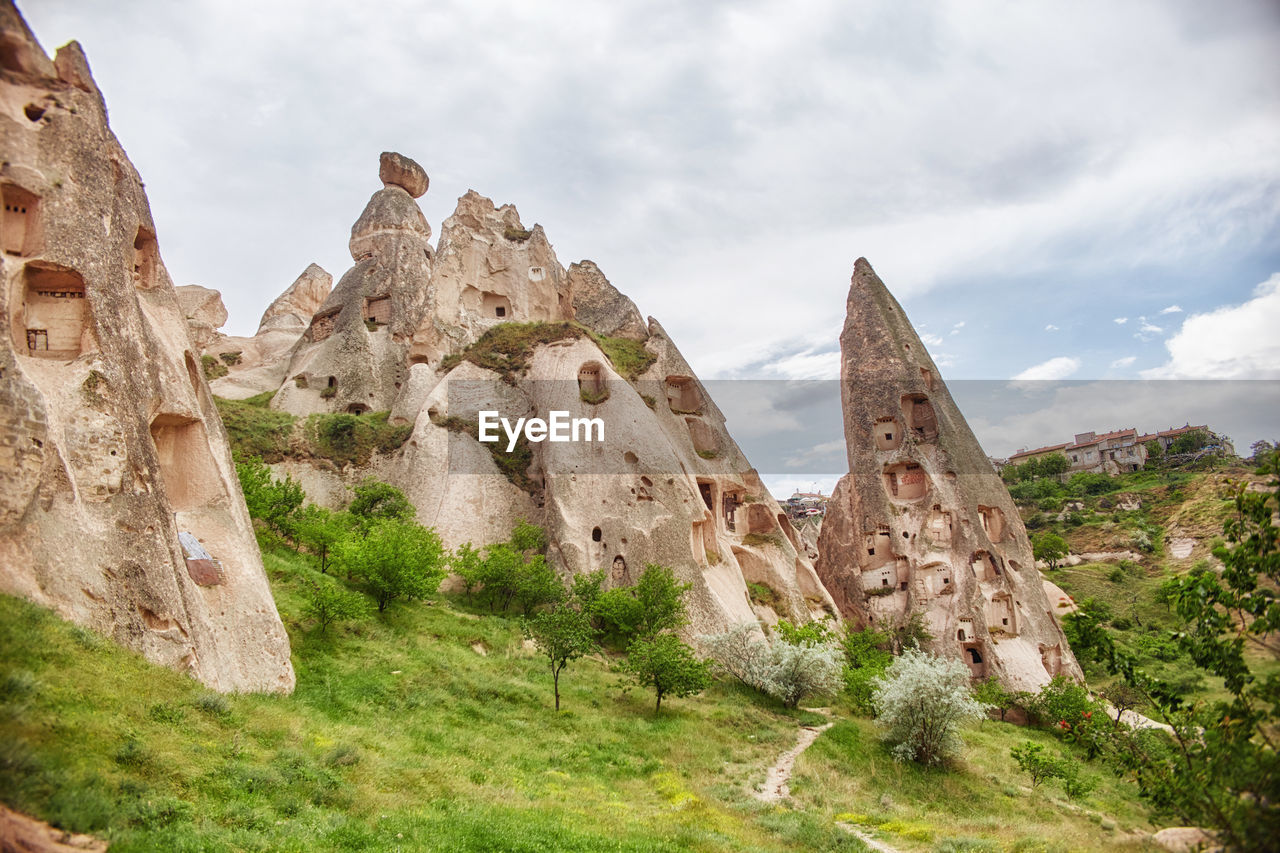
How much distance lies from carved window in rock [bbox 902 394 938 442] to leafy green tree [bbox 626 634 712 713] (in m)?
21.6

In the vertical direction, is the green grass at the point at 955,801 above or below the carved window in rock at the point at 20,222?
below

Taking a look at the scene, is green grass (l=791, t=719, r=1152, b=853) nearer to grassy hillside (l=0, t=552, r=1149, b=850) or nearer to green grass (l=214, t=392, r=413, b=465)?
grassy hillside (l=0, t=552, r=1149, b=850)

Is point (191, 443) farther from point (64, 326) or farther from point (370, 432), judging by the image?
point (370, 432)

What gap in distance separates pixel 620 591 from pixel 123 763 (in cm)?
1870

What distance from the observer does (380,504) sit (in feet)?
96.8

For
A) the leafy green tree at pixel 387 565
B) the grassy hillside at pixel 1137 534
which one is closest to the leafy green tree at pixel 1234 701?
the leafy green tree at pixel 387 565

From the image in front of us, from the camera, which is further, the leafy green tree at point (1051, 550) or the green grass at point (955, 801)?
→ the leafy green tree at point (1051, 550)

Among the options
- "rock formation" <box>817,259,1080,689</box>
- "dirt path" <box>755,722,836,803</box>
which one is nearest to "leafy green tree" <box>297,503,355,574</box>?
"dirt path" <box>755,722,836,803</box>

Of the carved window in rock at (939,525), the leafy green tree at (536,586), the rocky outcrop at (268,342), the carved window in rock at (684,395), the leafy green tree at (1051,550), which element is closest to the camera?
the leafy green tree at (536,586)

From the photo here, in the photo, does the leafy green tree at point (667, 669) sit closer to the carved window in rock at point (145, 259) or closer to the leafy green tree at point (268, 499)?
the leafy green tree at point (268, 499)

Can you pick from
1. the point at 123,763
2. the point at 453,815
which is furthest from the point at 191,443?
the point at 453,815

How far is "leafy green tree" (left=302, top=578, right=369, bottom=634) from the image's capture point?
18.7 metres

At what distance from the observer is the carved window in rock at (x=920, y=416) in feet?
128

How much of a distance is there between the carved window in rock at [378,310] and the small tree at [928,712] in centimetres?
3143
